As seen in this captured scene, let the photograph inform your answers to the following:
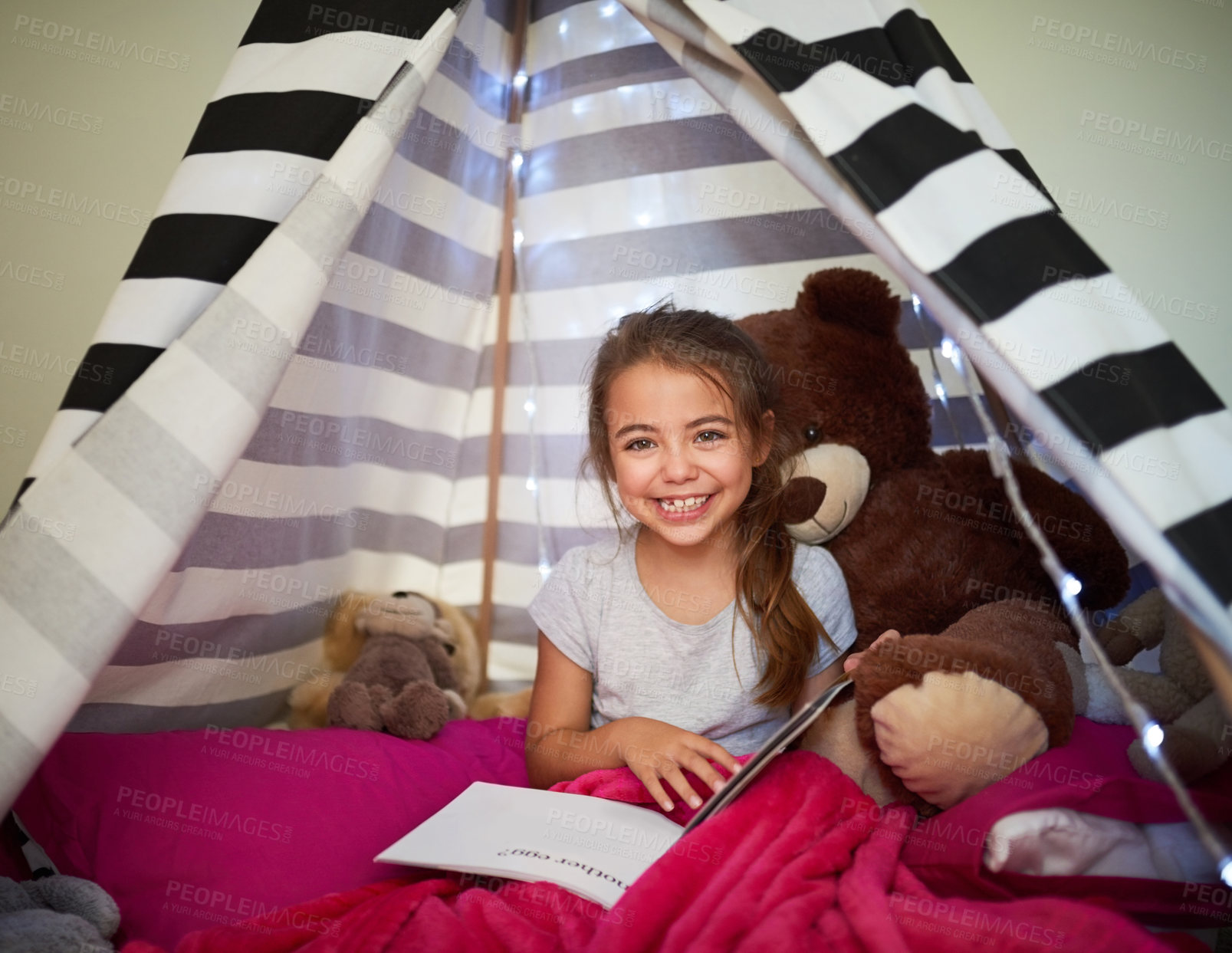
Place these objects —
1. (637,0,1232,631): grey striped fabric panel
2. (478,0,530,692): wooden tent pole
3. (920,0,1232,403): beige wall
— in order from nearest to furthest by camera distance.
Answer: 1. (637,0,1232,631): grey striped fabric panel
2. (920,0,1232,403): beige wall
3. (478,0,530,692): wooden tent pole

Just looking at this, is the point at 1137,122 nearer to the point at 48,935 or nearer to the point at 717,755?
the point at 717,755

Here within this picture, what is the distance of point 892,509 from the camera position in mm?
1236

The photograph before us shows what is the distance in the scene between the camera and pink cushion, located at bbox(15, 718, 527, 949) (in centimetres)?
93

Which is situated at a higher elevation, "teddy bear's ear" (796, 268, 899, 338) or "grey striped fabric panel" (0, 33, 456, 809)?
"teddy bear's ear" (796, 268, 899, 338)

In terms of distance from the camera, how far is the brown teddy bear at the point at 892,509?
1096mm

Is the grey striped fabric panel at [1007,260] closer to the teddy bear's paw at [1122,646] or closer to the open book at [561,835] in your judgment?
the open book at [561,835]

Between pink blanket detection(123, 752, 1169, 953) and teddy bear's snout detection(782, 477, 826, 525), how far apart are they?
415mm

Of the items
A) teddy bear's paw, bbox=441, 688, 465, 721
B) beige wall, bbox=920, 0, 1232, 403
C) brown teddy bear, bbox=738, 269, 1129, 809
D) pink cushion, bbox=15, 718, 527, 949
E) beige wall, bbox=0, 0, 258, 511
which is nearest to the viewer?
pink cushion, bbox=15, 718, 527, 949

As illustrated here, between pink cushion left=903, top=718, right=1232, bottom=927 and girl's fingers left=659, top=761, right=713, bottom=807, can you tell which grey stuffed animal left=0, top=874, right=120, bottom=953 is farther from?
pink cushion left=903, top=718, right=1232, bottom=927

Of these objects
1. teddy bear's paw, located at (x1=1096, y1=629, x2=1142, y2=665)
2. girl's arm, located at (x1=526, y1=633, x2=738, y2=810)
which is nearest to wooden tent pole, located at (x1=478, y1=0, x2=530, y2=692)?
girl's arm, located at (x1=526, y1=633, x2=738, y2=810)

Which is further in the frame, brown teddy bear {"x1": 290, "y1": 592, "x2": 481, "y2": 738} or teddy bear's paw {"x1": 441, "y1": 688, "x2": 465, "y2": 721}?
teddy bear's paw {"x1": 441, "y1": 688, "x2": 465, "y2": 721}

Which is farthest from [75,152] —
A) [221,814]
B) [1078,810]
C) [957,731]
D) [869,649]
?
[1078,810]

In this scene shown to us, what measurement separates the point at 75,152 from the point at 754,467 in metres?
1.60

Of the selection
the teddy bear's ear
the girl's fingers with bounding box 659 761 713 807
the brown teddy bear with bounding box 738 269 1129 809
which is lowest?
the girl's fingers with bounding box 659 761 713 807
